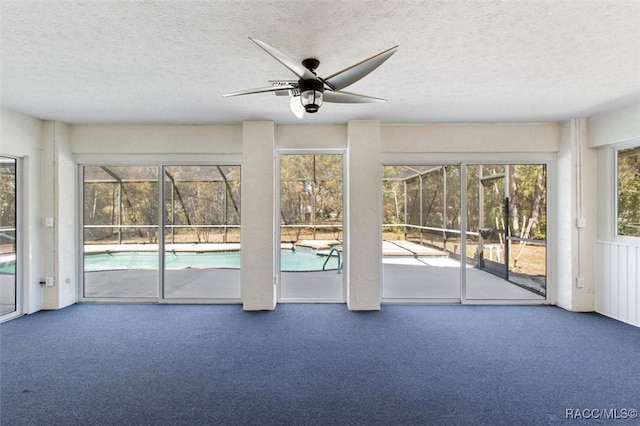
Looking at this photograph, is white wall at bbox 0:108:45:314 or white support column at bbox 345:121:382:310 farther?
white support column at bbox 345:121:382:310

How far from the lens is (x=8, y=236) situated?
13.1 feet

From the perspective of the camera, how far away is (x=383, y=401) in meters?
2.28

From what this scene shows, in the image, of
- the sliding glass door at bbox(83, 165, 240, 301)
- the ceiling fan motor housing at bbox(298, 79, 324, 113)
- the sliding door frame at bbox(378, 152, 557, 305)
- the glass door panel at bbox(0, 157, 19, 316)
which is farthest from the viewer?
the sliding glass door at bbox(83, 165, 240, 301)

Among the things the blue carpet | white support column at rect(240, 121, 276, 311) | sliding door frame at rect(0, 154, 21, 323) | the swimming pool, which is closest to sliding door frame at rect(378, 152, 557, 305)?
the blue carpet

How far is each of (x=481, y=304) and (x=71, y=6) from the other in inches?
200

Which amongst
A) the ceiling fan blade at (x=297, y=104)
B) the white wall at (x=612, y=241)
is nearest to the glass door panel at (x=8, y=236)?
the ceiling fan blade at (x=297, y=104)

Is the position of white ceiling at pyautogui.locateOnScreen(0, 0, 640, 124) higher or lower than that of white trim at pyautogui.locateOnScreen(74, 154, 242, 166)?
higher

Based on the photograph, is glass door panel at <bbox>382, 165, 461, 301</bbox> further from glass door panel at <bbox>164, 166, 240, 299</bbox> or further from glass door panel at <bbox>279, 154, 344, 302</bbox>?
glass door panel at <bbox>164, 166, 240, 299</bbox>

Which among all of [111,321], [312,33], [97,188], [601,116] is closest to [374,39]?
[312,33]

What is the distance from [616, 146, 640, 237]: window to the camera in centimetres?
381

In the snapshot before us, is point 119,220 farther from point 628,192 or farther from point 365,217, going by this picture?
point 628,192

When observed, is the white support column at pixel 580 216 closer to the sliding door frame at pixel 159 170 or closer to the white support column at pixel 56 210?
the sliding door frame at pixel 159 170

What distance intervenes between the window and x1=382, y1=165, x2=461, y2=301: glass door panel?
1.82m

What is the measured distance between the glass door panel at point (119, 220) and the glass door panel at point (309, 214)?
185cm
